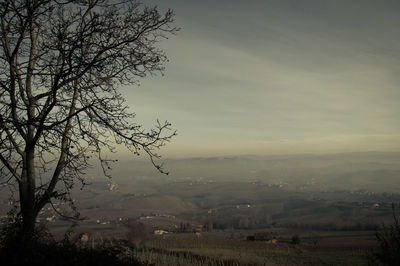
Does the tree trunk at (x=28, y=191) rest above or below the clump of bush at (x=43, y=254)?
above

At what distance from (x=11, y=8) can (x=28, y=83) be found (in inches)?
66.3

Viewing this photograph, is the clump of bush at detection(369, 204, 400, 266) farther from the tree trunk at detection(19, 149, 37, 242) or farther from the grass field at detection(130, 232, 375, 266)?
the tree trunk at detection(19, 149, 37, 242)

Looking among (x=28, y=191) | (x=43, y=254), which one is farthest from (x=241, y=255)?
(x=43, y=254)

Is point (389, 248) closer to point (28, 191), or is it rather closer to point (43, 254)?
point (43, 254)

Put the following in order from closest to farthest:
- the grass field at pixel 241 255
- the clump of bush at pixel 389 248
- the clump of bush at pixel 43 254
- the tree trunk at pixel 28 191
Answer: the clump of bush at pixel 43 254
the clump of bush at pixel 389 248
the tree trunk at pixel 28 191
the grass field at pixel 241 255

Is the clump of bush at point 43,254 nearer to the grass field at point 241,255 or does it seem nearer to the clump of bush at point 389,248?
the grass field at point 241,255

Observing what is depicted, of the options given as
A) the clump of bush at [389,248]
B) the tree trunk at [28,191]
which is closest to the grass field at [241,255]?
the clump of bush at [389,248]

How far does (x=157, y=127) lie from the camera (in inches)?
251

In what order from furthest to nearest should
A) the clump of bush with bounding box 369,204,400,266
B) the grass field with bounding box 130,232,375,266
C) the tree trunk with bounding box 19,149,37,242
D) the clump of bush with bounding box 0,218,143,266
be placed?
1. the grass field with bounding box 130,232,375,266
2. the tree trunk with bounding box 19,149,37,242
3. the clump of bush with bounding box 369,204,400,266
4. the clump of bush with bounding box 0,218,143,266

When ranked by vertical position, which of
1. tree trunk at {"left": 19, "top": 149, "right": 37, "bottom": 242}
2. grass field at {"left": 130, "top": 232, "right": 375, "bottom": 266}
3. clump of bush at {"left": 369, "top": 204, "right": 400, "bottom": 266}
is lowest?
grass field at {"left": 130, "top": 232, "right": 375, "bottom": 266}

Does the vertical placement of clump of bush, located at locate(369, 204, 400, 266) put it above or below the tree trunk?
below

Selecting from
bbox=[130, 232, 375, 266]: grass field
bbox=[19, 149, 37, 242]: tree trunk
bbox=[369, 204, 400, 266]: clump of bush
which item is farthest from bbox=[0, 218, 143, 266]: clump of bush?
bbox=[369, 204, 400, 266]: clump of bush

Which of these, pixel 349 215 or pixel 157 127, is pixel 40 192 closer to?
pixel 157 127

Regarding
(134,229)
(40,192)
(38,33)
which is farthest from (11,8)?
(134,229)
